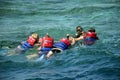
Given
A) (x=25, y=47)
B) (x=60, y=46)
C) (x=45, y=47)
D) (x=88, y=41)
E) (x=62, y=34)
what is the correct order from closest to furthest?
(x=45, y=47)
(x=60, y=46)
(x=25, y=47)
(x=88, y=41)
(x=62, y=34)

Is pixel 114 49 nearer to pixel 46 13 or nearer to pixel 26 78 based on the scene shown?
pixel 26 78

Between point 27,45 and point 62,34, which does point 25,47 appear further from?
point 62,34

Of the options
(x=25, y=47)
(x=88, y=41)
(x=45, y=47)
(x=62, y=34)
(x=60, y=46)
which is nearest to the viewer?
(x=45, y=47)

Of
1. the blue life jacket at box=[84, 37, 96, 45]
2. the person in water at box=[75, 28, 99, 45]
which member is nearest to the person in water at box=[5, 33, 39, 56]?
the person in water at box=[75, 28, 99, 45]

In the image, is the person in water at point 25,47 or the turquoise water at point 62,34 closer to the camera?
the turquoise water at point 62,34

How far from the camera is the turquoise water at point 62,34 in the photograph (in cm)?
1268

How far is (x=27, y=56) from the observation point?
47.7 feet

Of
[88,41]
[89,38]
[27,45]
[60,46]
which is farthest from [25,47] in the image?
[89,38]

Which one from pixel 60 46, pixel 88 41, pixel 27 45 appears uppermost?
pixel 27 45

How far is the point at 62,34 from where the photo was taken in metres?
20.3

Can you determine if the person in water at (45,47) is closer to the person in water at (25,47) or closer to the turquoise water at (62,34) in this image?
the turquoise water at (62,34)

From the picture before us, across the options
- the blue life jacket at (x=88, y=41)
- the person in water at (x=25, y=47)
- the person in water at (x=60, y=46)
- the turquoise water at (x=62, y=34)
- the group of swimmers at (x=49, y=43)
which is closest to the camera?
the turquoise water at (x=62, y=34)

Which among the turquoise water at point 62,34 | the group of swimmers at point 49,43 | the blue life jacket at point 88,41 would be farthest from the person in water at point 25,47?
the blue life jacket at point 88,41

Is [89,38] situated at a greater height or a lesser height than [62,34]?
Answer: greater
